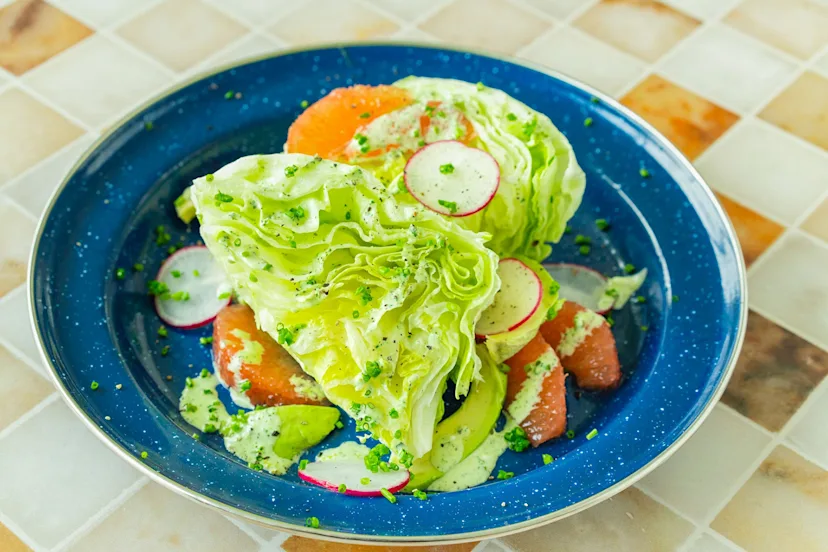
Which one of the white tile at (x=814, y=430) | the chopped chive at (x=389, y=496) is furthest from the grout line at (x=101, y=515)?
the white tile at (x=814, y=430)

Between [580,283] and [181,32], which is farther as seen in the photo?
[181,32]

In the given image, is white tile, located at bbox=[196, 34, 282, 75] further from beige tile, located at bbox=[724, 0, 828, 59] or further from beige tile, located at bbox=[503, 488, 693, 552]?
beige tile, located at bbox=[503, 488, 693, 552]

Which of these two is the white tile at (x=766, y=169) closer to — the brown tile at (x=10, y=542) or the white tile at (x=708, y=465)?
the white tile at (x=708, y=465)

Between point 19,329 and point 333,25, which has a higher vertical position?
point 333,25

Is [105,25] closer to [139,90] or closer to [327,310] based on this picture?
[139,90]

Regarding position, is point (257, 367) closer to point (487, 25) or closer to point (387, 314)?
point (387, 314)

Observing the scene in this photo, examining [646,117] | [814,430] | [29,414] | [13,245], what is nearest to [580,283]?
[814,430]
